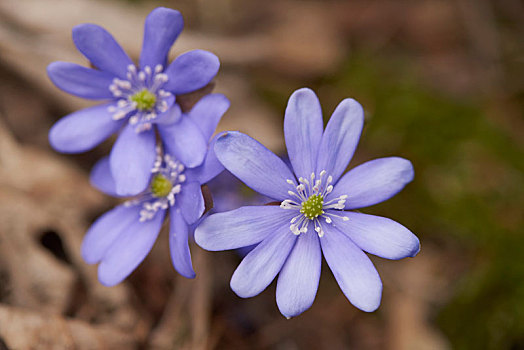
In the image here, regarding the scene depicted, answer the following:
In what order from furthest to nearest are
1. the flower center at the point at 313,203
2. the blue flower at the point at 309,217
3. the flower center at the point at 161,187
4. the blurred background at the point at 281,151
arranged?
the blurred background at the point at 281,151
the flower center at the point at 161,187
the flower center at the point at 313,203
the blue flower at the point at 309,217

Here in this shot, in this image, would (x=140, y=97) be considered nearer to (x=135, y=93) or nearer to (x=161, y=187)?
(x=135, y=93)

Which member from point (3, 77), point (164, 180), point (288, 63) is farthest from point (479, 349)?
point (3, 77)

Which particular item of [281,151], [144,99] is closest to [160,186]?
[144,99]

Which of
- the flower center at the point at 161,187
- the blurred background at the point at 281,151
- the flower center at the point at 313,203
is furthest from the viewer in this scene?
the blurred background at the point at 281,151

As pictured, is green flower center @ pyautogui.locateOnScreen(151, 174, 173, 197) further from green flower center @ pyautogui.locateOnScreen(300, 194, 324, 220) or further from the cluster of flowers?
green flower center @ pyautogui.locateOnScreen(300, 194, 324, 220)

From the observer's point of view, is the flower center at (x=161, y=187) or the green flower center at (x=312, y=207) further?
the flower center at (x=161, y=187)

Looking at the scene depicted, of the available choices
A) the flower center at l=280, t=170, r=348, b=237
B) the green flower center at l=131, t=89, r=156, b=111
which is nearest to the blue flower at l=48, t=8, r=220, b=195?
the green flower center at l=131, t=89, r=156, b=111

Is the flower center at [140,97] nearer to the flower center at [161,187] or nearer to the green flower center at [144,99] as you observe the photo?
the green flower center at [144,99]

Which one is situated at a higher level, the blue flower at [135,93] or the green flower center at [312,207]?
the blue flower at [135,93]

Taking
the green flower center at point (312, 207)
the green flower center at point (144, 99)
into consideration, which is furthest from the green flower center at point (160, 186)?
the green flower center at point (312, 207)
